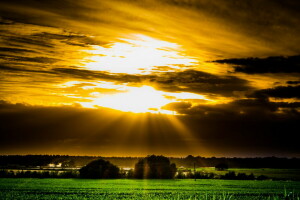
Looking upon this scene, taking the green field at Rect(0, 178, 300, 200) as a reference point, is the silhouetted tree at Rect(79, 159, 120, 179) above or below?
above

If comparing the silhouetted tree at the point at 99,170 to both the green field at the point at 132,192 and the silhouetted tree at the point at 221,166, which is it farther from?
the silhouetted tree at the point at 221,166

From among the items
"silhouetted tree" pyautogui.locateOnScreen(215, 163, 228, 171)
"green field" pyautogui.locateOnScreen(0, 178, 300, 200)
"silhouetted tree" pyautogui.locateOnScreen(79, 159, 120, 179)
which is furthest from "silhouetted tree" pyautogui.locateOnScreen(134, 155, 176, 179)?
"silhouetted tree" pyautogui.locateOnScreen(215, 163, 228, 171)

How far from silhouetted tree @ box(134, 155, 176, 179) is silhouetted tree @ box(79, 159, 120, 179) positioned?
4.61m

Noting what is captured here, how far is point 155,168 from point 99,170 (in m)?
11.2

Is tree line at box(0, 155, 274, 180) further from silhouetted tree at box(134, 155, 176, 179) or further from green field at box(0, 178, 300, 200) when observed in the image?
green field at box(0, 178, 300, 200)

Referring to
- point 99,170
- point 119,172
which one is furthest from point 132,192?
point 119,172

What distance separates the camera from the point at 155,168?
76.8 metres

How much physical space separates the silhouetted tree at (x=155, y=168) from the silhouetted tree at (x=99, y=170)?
4.61 metres

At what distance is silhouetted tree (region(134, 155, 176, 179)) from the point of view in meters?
75.1

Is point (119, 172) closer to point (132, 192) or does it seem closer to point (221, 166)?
point (132, 192)

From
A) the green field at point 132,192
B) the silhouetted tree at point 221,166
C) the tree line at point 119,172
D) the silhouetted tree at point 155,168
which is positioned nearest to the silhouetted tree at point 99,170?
the tree line at point 119,172

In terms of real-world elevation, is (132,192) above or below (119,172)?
below

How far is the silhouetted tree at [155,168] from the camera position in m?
75.1

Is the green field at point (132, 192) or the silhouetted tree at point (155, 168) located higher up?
the silhouetted tree at point (155, 168)
